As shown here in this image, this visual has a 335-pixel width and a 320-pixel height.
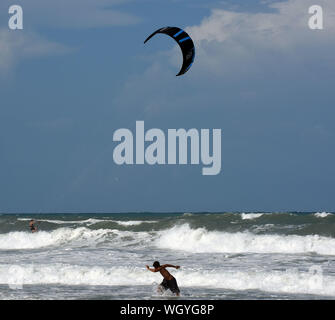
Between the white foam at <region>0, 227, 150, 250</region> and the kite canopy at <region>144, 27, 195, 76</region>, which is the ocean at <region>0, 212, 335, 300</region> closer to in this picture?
the white foam at <region>0, 227, 150, 250</region>

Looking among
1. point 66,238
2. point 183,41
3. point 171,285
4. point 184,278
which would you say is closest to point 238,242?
point 66,238

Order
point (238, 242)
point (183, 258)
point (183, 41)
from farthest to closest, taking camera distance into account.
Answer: point (238, 242), point (183, 258), point (183, 41)

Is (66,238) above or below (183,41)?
below

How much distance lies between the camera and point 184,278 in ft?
52.9

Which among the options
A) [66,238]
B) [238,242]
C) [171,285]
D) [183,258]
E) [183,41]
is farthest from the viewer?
[66,238]

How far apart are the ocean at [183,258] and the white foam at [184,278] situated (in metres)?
0.02

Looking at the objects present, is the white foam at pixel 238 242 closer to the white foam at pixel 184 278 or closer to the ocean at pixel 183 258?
the ocean at pixel 183 258

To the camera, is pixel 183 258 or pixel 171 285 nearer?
pixel 171 285

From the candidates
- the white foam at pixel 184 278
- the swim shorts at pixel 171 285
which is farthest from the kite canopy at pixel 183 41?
the swim shorts at pixel 171 285

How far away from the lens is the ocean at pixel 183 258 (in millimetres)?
14906

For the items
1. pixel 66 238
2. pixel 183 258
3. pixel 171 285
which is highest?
pixel 171 285

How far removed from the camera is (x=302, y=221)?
2836 centimetres

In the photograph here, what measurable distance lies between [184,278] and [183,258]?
175 inches

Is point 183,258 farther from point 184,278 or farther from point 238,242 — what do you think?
point 238,242
